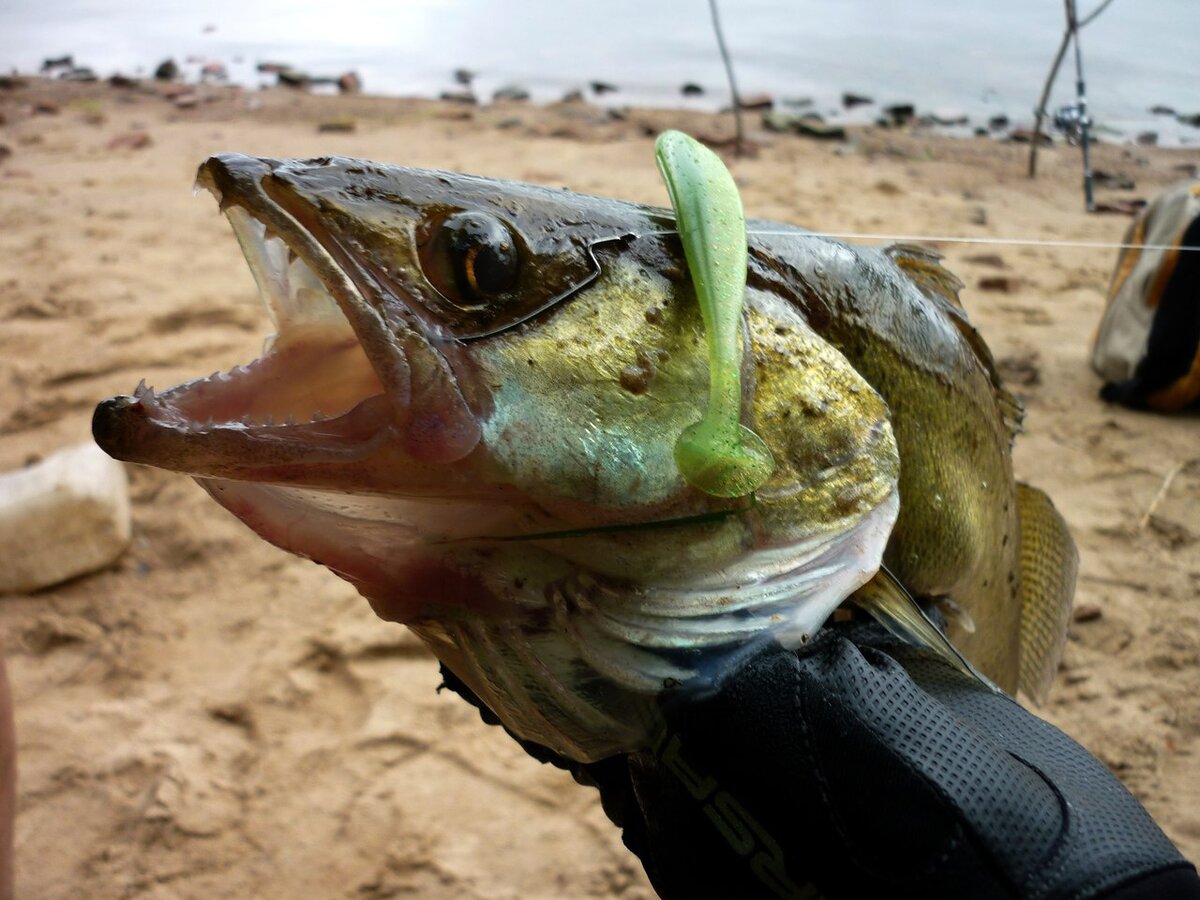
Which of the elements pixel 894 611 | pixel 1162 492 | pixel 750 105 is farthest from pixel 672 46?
pixel 894 611

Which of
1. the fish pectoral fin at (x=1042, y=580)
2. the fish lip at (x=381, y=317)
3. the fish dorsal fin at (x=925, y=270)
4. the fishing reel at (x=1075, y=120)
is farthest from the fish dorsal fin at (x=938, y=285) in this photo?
the fishing reel at (x=1075, y=120)

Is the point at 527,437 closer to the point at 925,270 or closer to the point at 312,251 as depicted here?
the point at 312,251

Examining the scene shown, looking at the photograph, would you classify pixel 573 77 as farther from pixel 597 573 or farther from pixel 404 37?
pixel 597 573

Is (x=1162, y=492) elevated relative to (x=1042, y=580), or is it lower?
lower

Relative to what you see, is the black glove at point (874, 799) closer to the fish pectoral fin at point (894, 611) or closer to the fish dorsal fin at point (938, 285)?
the fish pectoral fin at point (894, 611)

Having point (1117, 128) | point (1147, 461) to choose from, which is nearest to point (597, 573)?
point (1147, 461)

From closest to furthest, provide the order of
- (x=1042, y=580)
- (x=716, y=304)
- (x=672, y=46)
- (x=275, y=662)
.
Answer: (x=716, y=304)
(x=1042, y=580)
(x=275, y=662)
(x=672, y=46)
